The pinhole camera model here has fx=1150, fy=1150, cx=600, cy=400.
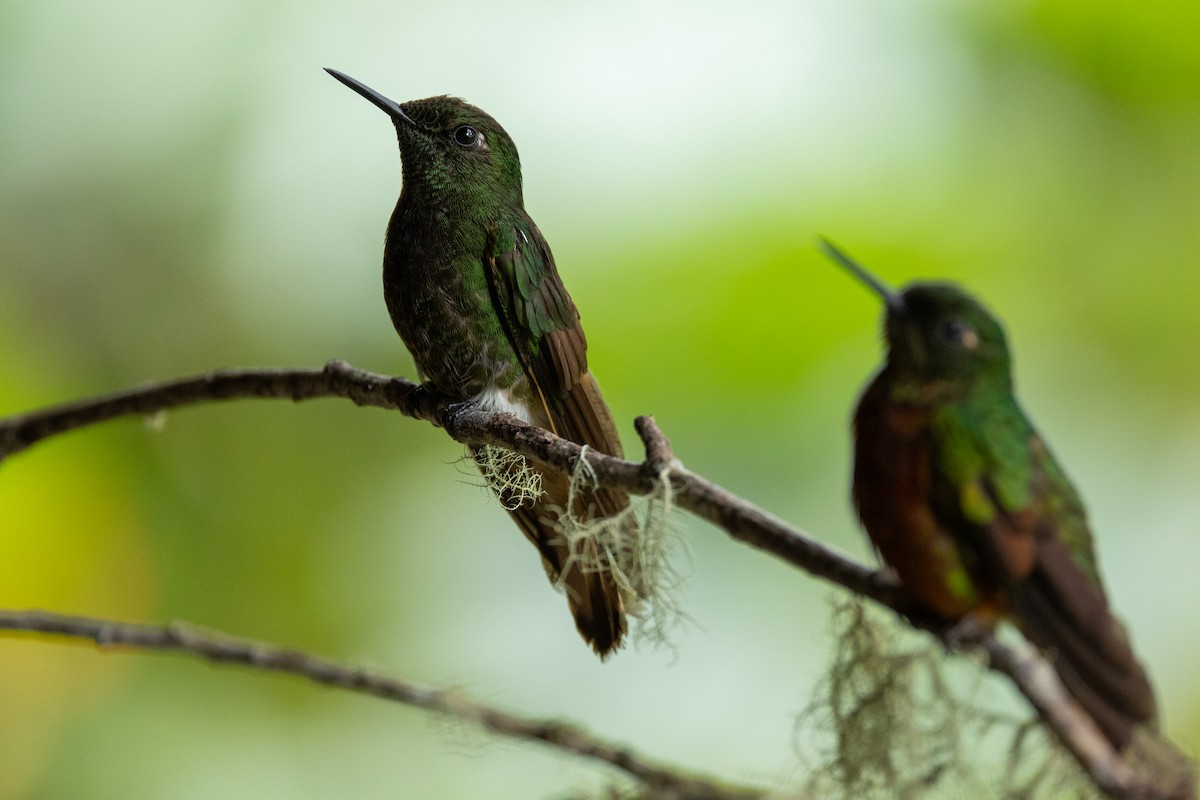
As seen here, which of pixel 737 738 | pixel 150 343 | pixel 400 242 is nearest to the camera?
pixel 400 242

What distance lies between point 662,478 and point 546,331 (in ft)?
1.14

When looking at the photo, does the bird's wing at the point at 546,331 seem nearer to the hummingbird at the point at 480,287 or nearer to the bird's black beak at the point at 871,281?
the hummingbird at the point at 480,287

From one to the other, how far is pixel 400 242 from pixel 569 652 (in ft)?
3.74

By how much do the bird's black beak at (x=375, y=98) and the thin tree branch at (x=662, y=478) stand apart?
254mm

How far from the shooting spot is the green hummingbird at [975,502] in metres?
0.78

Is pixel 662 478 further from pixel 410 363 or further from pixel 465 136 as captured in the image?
pixel 410 363

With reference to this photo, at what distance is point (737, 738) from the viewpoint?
6.96 ft

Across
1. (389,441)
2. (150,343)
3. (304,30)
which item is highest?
(304,30)

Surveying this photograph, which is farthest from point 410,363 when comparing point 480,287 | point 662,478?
point 662,478

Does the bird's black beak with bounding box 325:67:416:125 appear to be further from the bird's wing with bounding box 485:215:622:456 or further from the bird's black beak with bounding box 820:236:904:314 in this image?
the bird's black beak with bounding box 820:236:904:314

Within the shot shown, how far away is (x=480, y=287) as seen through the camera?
1.17m

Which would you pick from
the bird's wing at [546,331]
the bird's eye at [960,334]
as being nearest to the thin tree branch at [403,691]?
the bird's wing at [546,331]

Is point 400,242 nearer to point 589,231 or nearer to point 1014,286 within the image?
point 589,231

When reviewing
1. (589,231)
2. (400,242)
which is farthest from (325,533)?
(400,242)
